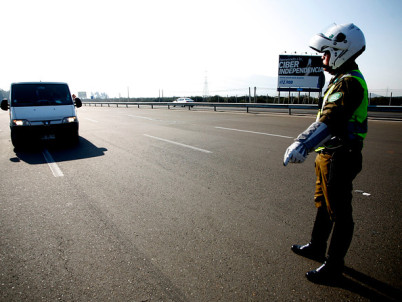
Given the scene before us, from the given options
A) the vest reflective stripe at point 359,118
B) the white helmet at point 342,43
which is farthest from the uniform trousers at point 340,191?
the white helmet at point 342,43

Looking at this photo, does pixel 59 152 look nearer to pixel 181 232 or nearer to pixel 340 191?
pixel 181 232

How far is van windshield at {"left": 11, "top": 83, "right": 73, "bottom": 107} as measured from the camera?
7.58 metres

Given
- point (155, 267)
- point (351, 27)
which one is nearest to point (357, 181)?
point (351, 27)

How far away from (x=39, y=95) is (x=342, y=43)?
867 centimetres

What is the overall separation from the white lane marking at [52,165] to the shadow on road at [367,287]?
5.00 metres

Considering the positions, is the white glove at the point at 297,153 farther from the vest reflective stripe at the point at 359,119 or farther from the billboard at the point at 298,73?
the billboard at the point at 298,73

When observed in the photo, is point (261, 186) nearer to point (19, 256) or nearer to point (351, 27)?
point (351, 27)

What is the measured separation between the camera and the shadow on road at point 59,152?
20.6 ft

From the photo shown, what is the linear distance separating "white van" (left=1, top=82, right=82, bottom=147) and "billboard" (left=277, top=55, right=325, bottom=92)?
85.0 ft

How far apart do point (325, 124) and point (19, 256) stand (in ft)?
10.2

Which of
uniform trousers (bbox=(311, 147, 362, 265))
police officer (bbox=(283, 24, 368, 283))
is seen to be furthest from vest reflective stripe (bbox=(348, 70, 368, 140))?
uniform trousers (bbox=(311, 147, 362, 265))

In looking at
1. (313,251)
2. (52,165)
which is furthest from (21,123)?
(313,251)

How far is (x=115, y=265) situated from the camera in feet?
7.48

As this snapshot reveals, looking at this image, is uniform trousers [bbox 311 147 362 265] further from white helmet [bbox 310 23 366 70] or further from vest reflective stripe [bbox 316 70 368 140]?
white helmet [bbox 310 23 366 70]
